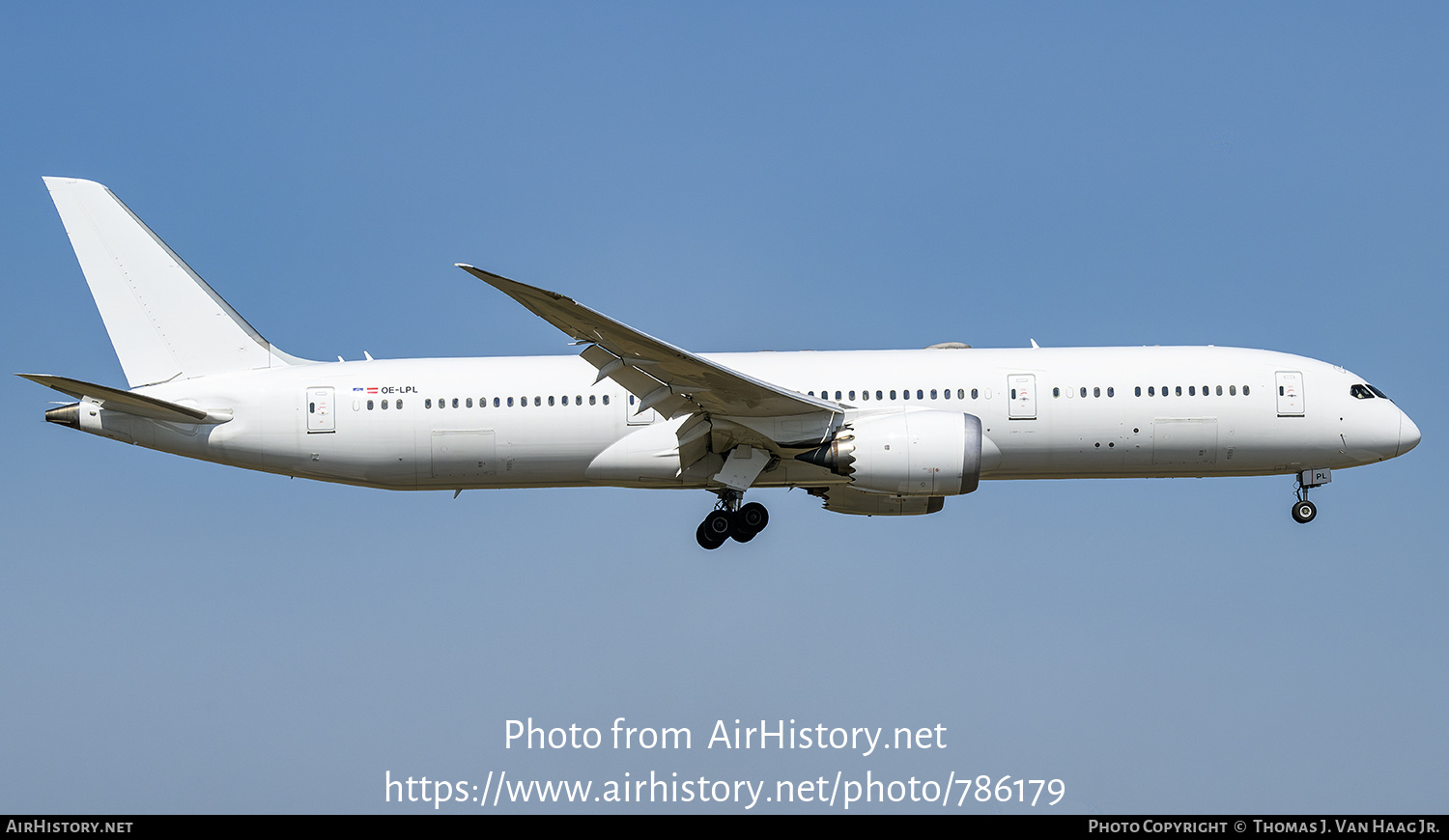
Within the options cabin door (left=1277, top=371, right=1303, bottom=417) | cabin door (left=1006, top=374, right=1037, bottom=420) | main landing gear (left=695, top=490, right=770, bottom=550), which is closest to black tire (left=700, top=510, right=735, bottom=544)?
main landing gear (left=695, top=490, right=770, bottom=550)

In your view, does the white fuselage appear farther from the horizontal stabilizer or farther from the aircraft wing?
the aircraft wing

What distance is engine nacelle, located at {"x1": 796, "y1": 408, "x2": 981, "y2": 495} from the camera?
25891 millimetres

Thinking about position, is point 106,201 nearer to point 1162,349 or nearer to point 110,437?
point 110,437

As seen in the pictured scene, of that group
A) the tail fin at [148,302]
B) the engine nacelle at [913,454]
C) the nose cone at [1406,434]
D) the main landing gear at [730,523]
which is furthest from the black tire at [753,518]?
the nose cone at [1406,434]

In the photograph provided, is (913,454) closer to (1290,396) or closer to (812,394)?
(812,394)

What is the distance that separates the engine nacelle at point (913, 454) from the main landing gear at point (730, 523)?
9.18ft

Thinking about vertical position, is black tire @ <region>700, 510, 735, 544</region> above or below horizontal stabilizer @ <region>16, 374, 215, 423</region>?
below

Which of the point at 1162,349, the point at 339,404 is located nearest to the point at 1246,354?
the point at 1162,349

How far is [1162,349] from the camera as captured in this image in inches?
1134

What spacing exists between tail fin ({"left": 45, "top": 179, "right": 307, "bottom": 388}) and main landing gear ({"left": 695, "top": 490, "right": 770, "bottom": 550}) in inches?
384

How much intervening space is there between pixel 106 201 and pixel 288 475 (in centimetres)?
783

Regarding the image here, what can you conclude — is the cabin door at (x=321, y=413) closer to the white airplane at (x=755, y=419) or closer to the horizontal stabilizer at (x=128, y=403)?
the white airplane at (x=755, y=419)

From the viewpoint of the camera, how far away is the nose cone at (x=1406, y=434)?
28.7m
